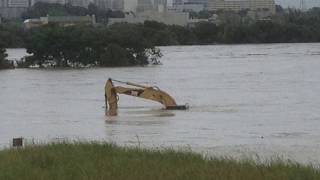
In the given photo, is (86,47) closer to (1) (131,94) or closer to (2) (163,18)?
(1) (131,94)

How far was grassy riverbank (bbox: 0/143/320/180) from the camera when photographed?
27.3ft

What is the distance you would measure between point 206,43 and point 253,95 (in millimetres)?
93772

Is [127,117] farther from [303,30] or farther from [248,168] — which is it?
[303,30]

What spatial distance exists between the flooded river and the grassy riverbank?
4.60 m

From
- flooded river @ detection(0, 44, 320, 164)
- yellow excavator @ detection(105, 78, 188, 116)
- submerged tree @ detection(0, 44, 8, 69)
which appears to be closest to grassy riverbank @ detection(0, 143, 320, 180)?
flooded river @ detection(0, 44, 320, 164)

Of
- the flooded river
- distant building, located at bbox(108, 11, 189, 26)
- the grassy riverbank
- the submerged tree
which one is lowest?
distant building, located at bbox(108, 11, 189, 26)

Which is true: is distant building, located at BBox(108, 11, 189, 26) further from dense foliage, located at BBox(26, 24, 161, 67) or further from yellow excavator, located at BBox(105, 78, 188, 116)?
yellow excavator, located at BBox(105, 78, 188, 116)

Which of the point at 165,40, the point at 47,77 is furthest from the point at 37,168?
the point at 165,40

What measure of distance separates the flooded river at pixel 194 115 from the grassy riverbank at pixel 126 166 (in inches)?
181

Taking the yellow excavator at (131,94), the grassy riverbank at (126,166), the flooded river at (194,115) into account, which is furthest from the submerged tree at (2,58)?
the grassy riverbank at (126,166)

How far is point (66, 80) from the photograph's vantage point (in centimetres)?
4897

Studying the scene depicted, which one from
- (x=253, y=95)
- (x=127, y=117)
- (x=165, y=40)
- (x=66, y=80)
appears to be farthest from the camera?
(x=165, y=40)

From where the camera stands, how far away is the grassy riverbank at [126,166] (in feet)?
27.3

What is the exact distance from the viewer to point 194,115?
2631 centimetres
